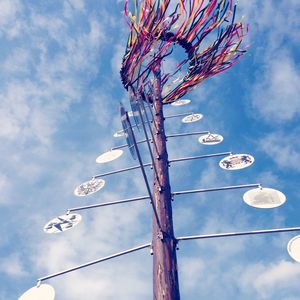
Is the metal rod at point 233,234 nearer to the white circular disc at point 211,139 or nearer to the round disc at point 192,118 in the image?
the white circular disc at point 211,139

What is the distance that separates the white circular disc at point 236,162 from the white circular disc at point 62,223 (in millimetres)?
Result: 2918

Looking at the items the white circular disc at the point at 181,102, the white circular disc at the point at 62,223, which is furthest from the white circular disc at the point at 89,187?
the white circular disc at the point at 181,102

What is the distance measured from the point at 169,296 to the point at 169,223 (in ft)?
3.16

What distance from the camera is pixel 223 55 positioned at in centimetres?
613

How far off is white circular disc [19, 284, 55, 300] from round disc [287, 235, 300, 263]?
2927mm

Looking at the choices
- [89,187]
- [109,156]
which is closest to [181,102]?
[109,156]

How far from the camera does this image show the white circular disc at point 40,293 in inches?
137

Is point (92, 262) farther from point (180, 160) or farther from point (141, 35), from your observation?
point (141, 35)

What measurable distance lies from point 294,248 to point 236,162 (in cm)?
227

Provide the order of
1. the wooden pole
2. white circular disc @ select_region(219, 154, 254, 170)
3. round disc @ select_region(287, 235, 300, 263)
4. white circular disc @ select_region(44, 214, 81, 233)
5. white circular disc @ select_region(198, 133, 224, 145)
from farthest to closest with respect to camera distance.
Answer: white circular disc @ select_region(198, 133, 224, 145) → white circular disc @ select_region(219, 154, 254, 170) → white circular disc @ select_region(44, 214, 81, 233) → round disc @ select_region(287, 235, 300, 263) → the wooden pole

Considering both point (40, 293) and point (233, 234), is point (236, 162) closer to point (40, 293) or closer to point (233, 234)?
point (233, 234)

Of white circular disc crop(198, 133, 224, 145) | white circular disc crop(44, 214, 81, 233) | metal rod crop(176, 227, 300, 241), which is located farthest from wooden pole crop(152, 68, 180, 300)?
white circular disc crop(198, 133, 224, 145)

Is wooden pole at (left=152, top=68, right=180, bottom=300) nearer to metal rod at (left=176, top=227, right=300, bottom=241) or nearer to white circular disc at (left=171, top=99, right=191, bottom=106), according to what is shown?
metal rod at (left=176, top=227, right=300, bottom=241)

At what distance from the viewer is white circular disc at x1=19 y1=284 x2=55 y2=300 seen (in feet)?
11.5
